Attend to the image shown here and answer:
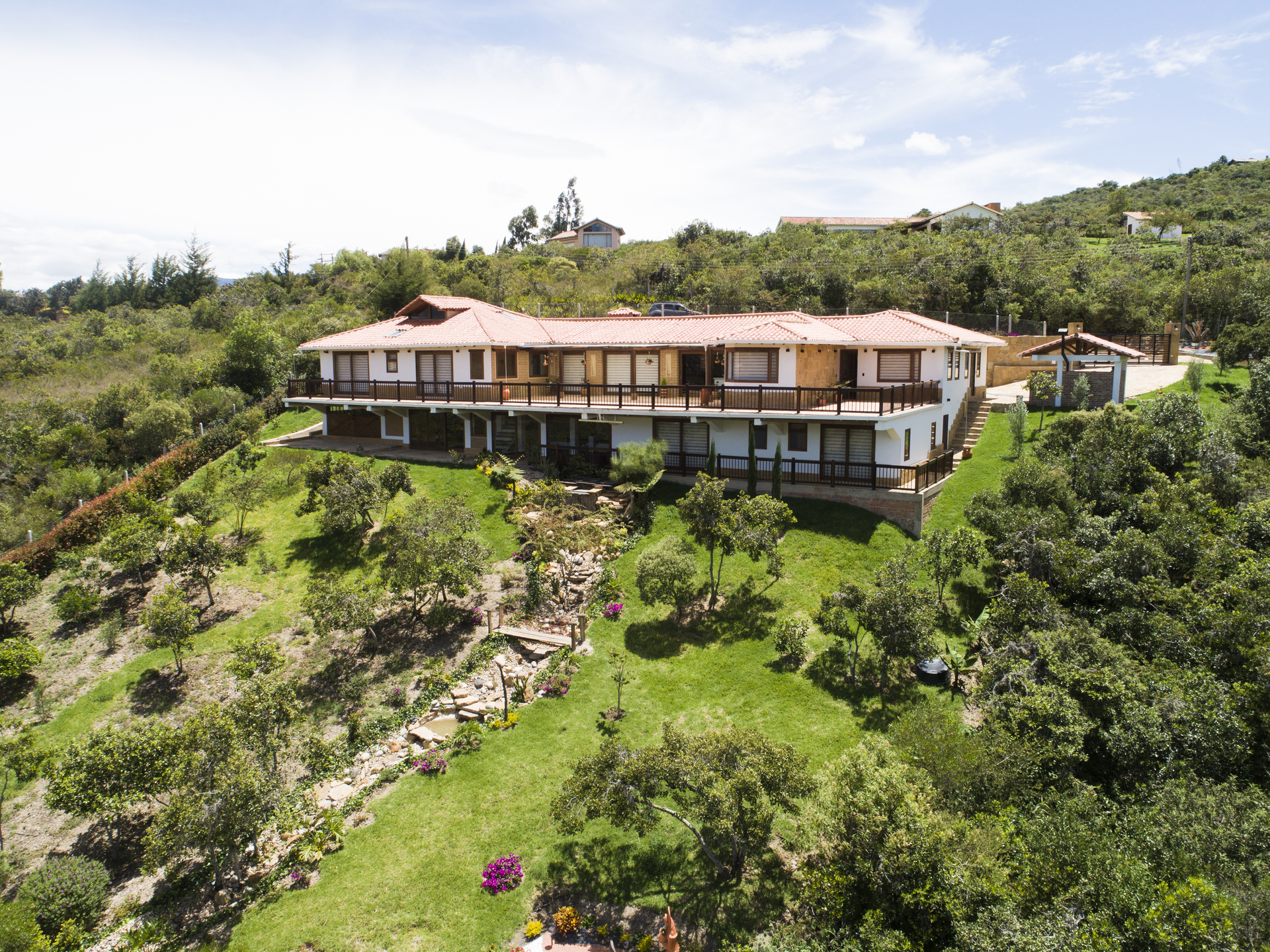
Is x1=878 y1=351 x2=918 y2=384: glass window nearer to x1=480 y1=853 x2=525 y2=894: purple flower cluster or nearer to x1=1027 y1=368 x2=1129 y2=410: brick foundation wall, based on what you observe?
x1=1027 y1=368 x2=1129 y2=410: brick foundation wall

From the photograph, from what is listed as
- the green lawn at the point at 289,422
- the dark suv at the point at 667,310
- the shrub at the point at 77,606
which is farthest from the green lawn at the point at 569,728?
the dark suv at the point at 667,310

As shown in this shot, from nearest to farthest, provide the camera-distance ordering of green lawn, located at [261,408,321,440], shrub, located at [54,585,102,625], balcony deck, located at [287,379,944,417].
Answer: shrub, located at [54,585,102,625], balcony deck, located at [287,379,944,417], green lawn, located at [261,408,321,440]

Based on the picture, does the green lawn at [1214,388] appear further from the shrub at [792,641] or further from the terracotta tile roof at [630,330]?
the shrub at [792,641]

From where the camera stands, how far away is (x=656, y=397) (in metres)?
27.1

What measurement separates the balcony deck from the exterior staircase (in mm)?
3094

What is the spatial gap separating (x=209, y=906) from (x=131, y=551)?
13.0 m

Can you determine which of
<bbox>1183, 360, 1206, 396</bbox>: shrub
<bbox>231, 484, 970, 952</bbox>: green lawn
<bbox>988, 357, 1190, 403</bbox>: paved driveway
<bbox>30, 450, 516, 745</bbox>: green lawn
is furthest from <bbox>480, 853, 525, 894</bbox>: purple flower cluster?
<bbox>1183, 360, 1206, 396</bbox>: shrub

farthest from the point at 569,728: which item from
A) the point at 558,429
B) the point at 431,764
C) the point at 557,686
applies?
the point at 558,429

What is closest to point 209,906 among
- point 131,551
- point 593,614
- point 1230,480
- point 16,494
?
point 593,614

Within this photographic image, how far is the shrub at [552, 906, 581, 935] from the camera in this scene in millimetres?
11992

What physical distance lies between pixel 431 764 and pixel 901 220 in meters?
76.6

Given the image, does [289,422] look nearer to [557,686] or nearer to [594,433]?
[594,433]

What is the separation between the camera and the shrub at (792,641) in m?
18.2

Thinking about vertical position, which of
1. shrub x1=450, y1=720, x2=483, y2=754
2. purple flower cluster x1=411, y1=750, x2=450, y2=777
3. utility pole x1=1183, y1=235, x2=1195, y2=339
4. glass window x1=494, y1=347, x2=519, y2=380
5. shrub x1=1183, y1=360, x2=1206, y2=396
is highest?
utility pole x1=1183, y1=235, x2=1195, y2=339
